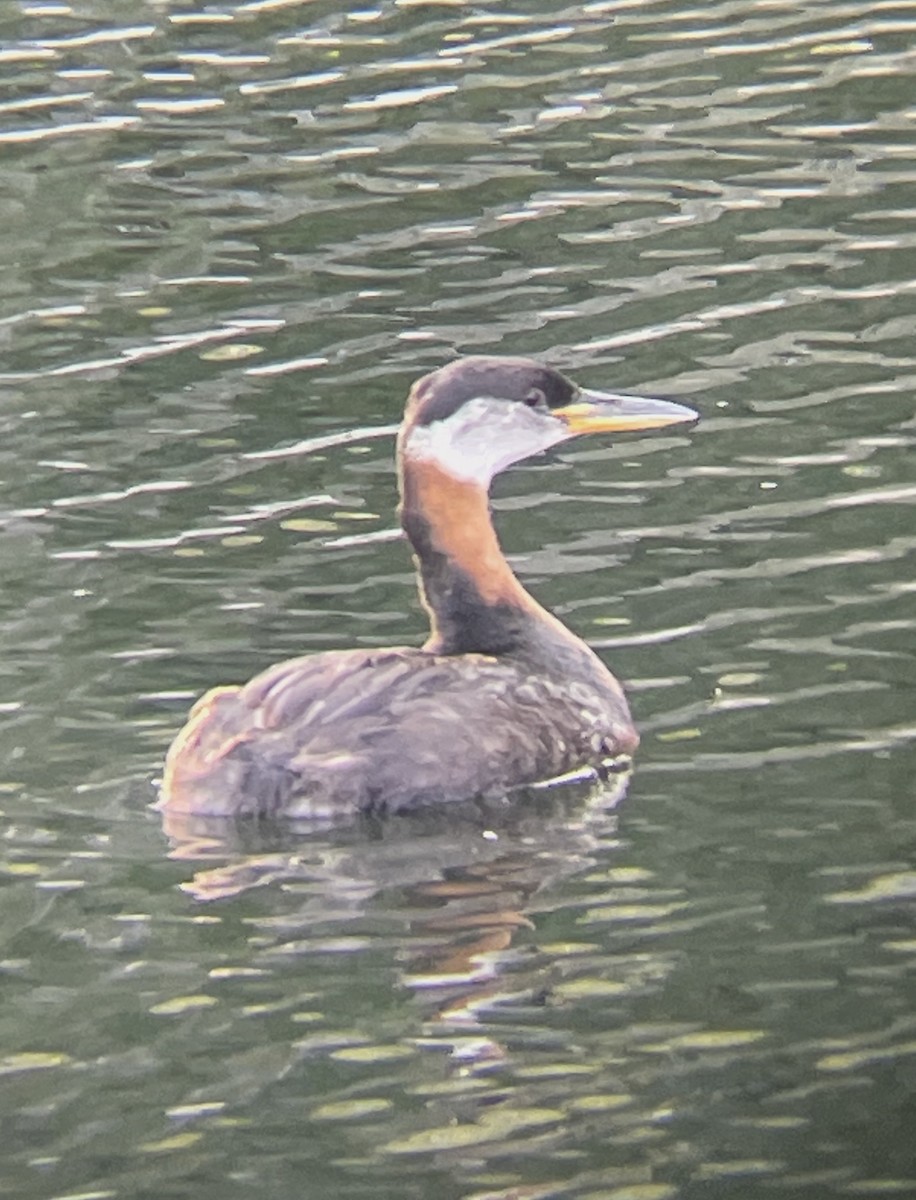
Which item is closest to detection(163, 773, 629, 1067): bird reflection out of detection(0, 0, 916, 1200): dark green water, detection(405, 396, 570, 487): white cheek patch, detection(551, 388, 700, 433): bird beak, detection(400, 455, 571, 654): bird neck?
detection(0, 0, 916, 1200): dark green water

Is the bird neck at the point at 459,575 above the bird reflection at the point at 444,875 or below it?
above

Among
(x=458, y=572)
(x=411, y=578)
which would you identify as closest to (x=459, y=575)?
(x=458, y=572)

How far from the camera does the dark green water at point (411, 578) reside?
9.12m

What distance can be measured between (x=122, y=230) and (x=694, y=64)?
4066 millimetres

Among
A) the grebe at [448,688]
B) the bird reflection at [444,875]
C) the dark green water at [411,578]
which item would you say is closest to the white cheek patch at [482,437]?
the grebe at [448,688]

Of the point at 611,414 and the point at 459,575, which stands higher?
the point at 611,414

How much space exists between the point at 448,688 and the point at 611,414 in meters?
1.68

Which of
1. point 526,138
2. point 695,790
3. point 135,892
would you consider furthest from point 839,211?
point 135,892

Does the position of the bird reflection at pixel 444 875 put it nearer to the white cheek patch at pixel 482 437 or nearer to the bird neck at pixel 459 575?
the bird neck at pixel 459 575

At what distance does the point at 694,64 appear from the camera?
20.7m

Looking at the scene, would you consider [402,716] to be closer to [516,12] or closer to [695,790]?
[695,790]

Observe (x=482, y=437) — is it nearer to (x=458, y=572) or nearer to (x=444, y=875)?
(x=458, y=572)

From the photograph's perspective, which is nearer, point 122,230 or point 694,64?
point 122,230

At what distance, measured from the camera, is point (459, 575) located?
40.4 feet
